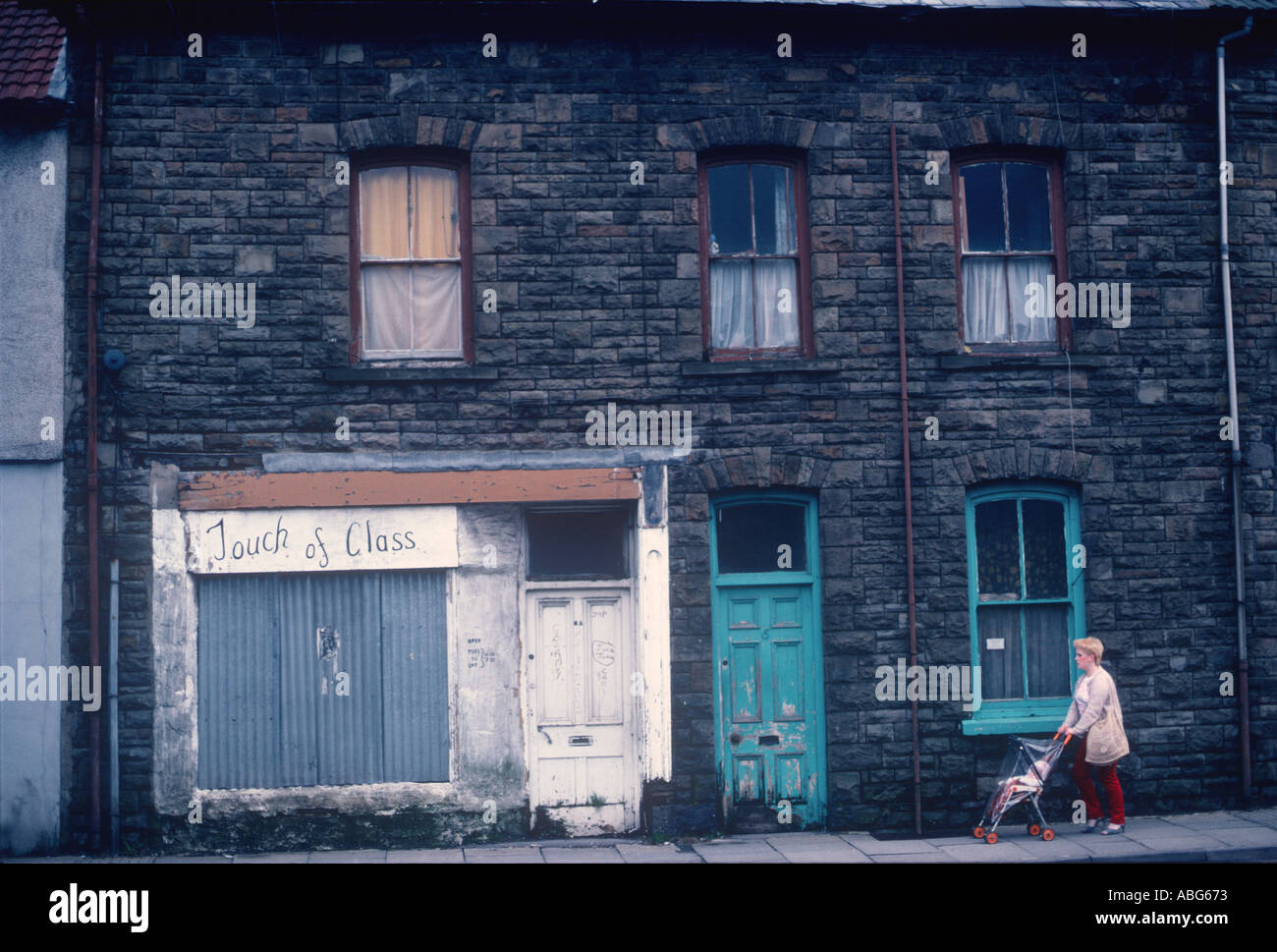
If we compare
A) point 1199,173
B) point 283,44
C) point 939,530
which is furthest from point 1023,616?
point 283,44

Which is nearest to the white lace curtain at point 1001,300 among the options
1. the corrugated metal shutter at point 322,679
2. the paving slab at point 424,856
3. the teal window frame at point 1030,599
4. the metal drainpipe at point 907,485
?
the metal drainpipe at point 907,485

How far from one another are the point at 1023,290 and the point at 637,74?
417cm

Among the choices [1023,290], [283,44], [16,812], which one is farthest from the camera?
[1023,290]

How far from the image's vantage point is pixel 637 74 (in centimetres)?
1081

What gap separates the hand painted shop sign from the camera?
1023 centimetres

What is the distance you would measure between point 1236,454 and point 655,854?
6.51m

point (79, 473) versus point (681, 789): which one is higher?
point (79, 473)

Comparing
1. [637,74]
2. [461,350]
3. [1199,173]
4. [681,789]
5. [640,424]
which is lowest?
[681,789]

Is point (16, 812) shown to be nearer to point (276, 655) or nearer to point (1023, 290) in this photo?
point (276, 655)

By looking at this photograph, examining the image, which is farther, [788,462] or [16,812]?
[788,462]

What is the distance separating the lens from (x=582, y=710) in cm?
1063

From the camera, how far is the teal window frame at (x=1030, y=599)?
10.8 metres

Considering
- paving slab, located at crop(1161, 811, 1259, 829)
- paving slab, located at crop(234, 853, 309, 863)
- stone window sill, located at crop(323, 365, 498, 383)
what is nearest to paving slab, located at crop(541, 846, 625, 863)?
paving slab, located at crop(234, 853, 309, 863)

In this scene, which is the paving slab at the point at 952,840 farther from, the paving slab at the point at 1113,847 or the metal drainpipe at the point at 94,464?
the metal drainpipe at the point at 94,464
